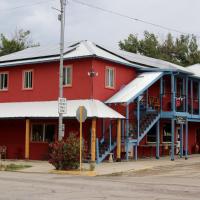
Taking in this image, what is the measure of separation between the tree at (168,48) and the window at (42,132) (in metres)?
33.2

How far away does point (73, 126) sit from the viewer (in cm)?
3116

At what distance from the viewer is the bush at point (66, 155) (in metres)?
23.3

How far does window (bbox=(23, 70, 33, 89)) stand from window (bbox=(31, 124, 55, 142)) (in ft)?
8.18

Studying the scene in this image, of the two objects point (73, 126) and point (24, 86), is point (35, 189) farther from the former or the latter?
point (24, 86)

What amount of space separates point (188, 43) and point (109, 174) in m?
48.4

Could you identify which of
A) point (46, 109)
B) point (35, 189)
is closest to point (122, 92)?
point (46, 109)

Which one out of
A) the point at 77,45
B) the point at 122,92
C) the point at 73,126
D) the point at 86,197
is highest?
the point at 77,45

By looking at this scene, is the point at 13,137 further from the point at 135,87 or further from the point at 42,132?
A: the point at 135,87

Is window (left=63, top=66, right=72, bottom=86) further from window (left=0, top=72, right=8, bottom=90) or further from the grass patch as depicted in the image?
the grass patch

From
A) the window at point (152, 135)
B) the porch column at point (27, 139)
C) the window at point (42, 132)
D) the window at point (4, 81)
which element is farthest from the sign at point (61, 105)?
the window at point (152, 135)

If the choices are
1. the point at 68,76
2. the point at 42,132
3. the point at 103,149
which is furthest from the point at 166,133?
the point at 68,76

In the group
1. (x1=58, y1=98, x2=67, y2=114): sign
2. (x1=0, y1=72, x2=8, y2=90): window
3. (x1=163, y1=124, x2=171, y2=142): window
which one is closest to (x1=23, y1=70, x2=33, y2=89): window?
(x1=0, y1=72, x2=8, y2=90): window

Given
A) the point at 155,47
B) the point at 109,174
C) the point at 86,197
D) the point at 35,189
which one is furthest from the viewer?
the point at 155,47

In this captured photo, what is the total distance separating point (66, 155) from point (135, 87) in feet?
30.5
